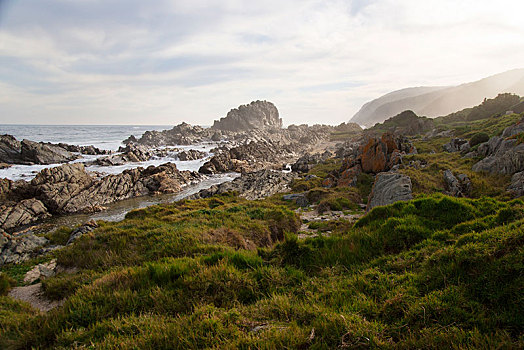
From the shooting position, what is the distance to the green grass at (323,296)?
112 inches

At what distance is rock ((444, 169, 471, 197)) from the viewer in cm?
1262

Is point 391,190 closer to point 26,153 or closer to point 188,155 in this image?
point 188,155

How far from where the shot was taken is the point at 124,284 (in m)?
4.92

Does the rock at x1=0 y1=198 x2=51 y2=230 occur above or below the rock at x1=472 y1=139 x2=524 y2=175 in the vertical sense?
below

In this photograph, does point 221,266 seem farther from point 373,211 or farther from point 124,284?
point 373,211

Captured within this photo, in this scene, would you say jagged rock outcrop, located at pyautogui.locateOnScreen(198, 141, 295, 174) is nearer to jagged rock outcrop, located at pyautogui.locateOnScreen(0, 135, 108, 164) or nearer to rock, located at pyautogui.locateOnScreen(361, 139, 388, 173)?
rock, located at pyautogui.locateOnScreen(361, 139, 388, 173)

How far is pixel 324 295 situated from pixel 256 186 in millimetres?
28908

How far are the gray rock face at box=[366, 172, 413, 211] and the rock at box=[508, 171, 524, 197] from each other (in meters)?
4.03

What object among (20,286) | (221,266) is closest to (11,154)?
(20,286)

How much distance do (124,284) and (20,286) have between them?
239 inches

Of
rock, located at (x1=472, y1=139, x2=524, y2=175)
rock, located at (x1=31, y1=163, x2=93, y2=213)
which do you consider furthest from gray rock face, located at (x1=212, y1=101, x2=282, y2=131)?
rock, located at (x1=472, y1=139, x2=524, y2=175)

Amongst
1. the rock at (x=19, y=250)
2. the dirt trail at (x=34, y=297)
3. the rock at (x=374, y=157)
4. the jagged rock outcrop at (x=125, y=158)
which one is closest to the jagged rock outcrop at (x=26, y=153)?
the jagged rock outcrop at (x=125, y=158)

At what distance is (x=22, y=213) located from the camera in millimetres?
23016

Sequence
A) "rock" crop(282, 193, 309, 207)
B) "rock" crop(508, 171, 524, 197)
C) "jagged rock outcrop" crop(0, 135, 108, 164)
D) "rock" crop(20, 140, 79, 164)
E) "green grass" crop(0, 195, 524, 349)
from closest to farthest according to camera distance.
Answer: "green grass" crop(0, 195, 524, 349)
"rock" crop(508, 171, 524, 197)
"rock" crop(282, 193, 309, 207)
"jagged rock outcrop" crop(0, 135, 108, 164)
"rock" crop(20, 140, 79, 164)
